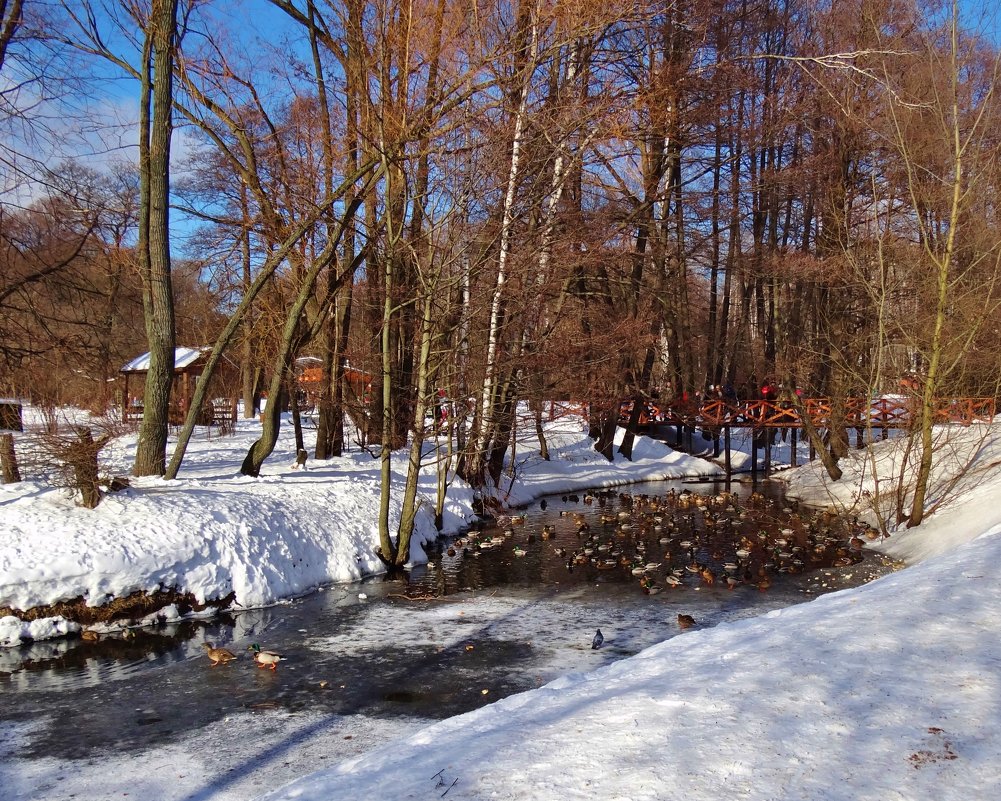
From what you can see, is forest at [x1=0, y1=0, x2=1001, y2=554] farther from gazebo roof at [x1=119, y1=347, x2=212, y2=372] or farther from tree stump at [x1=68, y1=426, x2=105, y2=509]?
gazebo roof at [x1=119, y1=347, x2=212, y2=372]

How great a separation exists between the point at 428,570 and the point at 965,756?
10.2m

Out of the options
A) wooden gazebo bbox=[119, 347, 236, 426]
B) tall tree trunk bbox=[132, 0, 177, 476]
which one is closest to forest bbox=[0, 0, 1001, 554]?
tall tree trunk bbox=[132, 0, 177, 476]

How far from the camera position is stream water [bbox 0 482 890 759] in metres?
7.52

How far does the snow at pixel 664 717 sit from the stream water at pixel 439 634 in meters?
0.52

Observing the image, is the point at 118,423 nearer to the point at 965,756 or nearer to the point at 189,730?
the point at 189,730

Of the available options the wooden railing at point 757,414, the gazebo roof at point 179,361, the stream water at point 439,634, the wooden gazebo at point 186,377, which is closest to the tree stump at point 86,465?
the stream water at point 439,634

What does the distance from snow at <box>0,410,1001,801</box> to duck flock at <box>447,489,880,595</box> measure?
399 centimetres

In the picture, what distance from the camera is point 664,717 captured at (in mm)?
4676

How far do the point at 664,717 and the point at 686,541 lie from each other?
11.2m

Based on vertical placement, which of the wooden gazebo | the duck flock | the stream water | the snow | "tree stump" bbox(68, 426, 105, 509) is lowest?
the stream water

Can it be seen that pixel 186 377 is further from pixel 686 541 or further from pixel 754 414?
pixel 686 541

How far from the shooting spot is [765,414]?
27.9 m

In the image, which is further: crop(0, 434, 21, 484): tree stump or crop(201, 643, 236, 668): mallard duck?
crop(0, 434, 21, 484): tree stump

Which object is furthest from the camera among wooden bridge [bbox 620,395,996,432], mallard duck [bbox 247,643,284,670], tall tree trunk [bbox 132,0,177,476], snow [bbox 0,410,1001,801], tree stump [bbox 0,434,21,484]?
wooden bridge [bbox 620,395,996,432]
